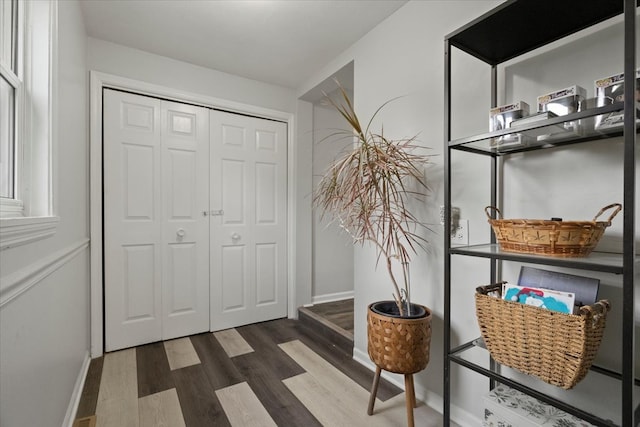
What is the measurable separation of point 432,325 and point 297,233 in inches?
67.6

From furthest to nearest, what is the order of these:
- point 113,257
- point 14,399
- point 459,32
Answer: point 113,257, point 459,32, point 14,399

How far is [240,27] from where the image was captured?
210 centimetres

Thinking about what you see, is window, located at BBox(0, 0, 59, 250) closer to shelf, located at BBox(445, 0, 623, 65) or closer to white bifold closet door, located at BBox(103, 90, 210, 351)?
white bifold closet door, located at BBox(103, 90, 210, 351)

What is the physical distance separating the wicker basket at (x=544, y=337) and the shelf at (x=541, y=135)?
0.55m

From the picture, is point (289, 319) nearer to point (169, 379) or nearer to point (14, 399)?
point (169, 379)

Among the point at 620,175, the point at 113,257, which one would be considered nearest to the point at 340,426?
the point at 620,175

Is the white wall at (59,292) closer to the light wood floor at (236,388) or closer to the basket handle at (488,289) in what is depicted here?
the light wood floor at (236,388)

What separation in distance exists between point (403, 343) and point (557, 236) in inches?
32.5

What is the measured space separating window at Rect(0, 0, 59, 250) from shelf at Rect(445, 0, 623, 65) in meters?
1.64

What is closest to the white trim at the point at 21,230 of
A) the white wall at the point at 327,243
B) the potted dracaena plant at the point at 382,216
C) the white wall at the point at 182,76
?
the potted dracaena plant at the point at 382,216

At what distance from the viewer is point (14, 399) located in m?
0.82

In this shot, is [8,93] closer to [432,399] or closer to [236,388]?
[236,388]

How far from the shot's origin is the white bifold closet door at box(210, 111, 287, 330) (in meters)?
2.76

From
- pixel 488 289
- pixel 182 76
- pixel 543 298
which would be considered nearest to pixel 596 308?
pixel 543 298
